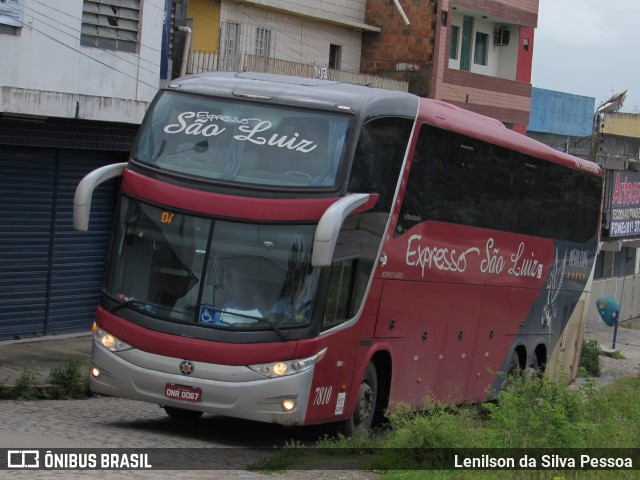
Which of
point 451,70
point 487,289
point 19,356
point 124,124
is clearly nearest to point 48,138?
point 124,124

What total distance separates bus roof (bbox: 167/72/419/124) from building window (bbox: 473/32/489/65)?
23.6m

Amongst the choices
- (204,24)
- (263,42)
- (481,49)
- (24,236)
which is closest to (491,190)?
(24,236)

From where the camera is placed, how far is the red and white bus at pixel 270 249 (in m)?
11.5

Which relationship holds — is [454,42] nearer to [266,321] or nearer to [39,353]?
[39,353]

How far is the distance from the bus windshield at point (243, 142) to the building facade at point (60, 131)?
18.3 feet

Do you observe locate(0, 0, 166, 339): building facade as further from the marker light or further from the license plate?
the marker light

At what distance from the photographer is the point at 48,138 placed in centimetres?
1870

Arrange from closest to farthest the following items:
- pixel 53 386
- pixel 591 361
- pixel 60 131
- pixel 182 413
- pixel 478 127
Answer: pixel 182 413 < pixel 53 386 < pixel 478 127 < pixel 60 131 < pixel 591 361

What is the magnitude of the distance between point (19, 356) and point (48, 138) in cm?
367

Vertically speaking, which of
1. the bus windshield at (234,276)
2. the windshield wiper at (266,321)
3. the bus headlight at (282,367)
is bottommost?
the bus headlight at (282,367)

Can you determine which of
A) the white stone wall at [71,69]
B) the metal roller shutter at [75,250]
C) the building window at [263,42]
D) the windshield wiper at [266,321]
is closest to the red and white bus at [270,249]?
the windshield wiper at [266,321]

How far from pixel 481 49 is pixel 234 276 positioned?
1046 inches

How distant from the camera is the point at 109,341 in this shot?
1203 cm

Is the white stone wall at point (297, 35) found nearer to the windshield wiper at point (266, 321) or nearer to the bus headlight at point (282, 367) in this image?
the windshield wiper at point (266, 321)
